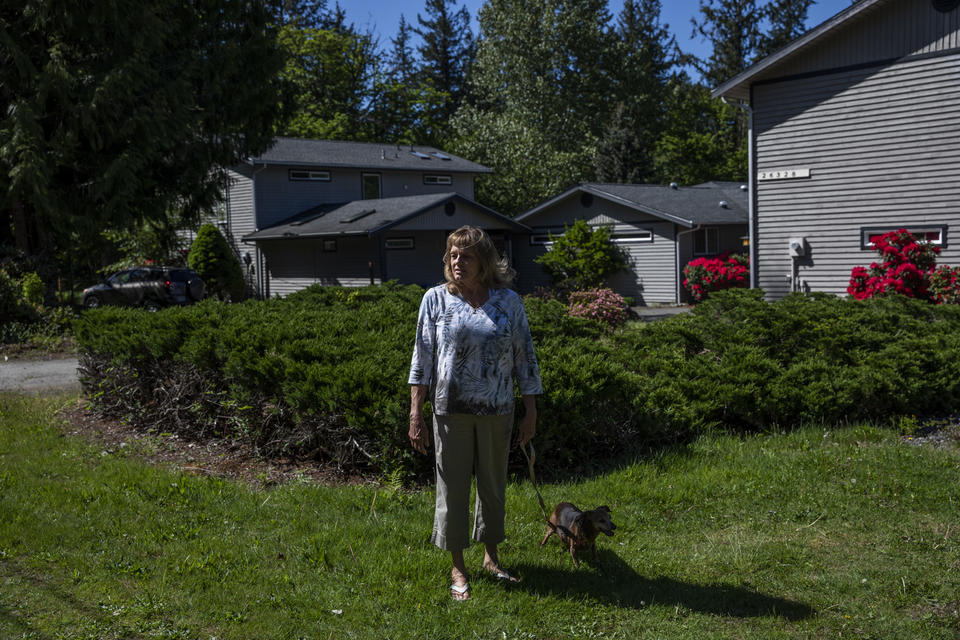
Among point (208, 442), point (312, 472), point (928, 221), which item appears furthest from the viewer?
point (928, 221)

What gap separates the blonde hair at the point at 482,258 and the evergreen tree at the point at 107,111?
16.9 meters

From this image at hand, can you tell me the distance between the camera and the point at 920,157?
50.2ft

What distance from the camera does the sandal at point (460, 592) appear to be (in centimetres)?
413

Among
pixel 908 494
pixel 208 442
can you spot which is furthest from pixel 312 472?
pixel 908 494

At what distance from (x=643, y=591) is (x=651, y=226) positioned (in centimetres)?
2320

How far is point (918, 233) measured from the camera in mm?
15391

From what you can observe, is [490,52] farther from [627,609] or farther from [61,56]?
[627,609]

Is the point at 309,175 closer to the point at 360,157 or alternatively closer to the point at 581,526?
the point at 360,157

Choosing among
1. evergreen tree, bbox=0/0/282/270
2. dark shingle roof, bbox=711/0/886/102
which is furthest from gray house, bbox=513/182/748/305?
evergreen tree, bbox=0/0/282/270

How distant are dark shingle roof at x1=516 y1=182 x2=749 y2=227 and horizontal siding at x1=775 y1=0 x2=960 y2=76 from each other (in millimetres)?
9216

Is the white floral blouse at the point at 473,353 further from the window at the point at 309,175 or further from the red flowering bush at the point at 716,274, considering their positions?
the window at the point at 309,175

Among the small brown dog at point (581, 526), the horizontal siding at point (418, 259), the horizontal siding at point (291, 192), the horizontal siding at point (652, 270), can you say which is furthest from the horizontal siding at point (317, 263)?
the small brown dog at point (581, 526)

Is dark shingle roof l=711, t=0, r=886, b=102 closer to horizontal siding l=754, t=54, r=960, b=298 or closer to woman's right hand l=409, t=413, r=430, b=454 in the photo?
horizontal siding l=754, t=54, r=960, b=298

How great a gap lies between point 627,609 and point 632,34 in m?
→ 50.6
